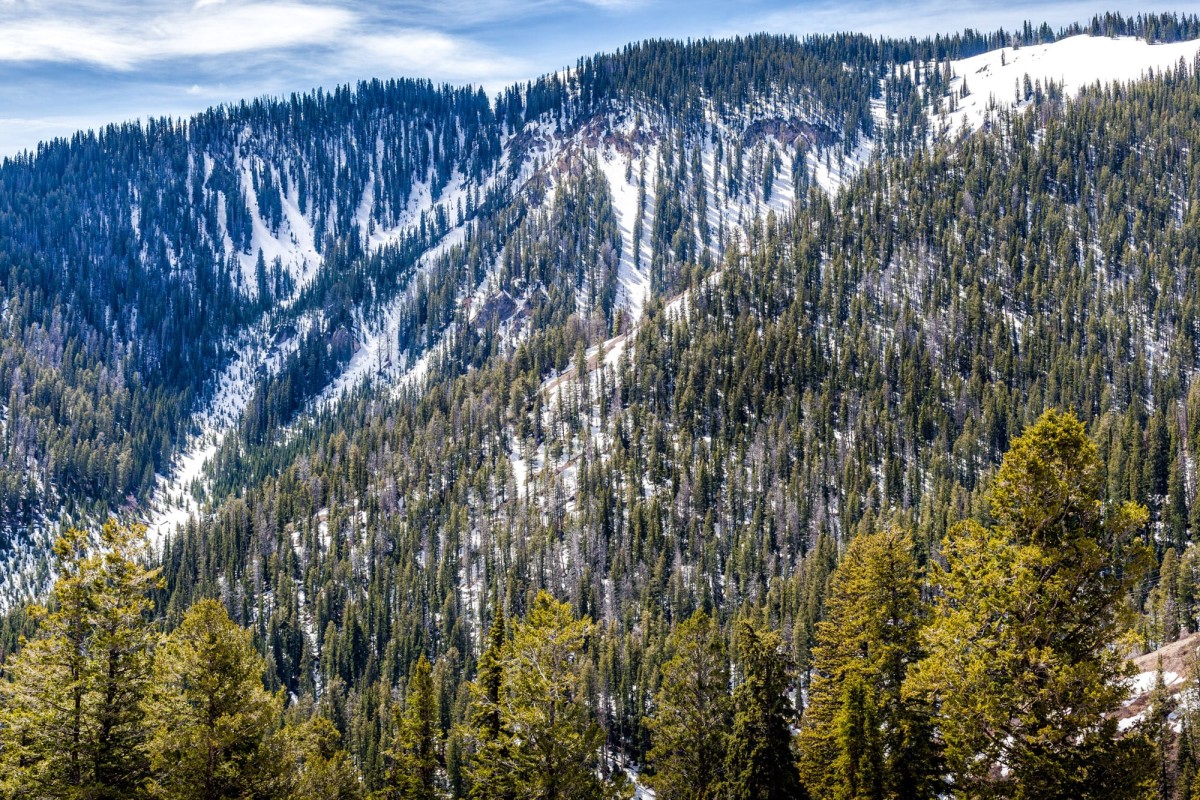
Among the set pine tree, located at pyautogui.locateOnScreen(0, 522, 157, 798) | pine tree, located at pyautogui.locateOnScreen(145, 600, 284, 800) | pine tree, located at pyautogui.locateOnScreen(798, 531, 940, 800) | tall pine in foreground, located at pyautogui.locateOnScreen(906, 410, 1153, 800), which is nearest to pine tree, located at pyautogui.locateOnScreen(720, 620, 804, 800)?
pine tree, located at pyautogui.locateOnScreen(798, 531, 940, 800)

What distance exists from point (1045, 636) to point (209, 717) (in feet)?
82.3

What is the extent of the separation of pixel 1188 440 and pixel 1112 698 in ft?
615

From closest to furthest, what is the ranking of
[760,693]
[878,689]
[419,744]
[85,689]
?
[85,689] < [878,689] < [760,693] < [419,744]

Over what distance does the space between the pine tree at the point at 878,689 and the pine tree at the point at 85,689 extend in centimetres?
2584

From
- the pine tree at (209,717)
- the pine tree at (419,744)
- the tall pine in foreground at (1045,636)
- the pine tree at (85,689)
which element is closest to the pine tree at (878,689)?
the tall pine in foreground at (1045,636)

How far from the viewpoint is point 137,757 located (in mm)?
27594

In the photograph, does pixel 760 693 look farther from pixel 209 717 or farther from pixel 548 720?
pixel 209 717

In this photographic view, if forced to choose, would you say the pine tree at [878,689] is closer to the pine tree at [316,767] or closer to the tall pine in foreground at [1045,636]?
the tall pine in foreground at [1045,636]

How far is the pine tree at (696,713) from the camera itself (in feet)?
117

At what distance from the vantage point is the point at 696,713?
35906 mm

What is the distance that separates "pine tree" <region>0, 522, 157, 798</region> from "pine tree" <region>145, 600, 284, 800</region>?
73 cm

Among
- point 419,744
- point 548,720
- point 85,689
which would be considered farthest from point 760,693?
point 85,689

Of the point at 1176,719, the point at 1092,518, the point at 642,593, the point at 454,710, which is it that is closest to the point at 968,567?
the point at 1092,518

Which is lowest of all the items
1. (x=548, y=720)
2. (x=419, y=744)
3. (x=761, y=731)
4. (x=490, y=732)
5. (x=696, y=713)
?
(x=419, y=744)
